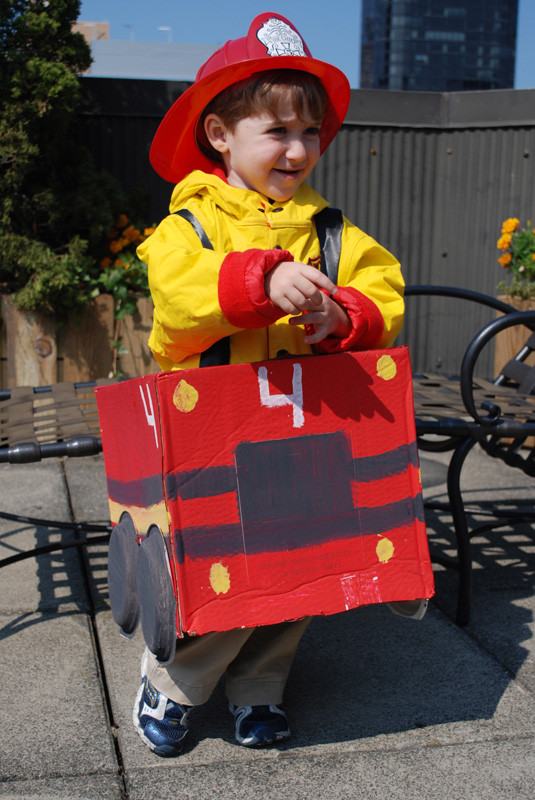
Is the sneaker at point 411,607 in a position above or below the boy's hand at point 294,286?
below

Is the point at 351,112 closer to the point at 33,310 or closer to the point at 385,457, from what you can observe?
the point at 33,310

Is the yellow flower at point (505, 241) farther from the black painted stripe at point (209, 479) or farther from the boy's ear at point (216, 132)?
the black painted stripe at point (209, 479)

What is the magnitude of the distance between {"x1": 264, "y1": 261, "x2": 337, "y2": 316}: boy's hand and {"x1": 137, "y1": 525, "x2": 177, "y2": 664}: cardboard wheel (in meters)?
0.52

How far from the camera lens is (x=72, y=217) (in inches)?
191

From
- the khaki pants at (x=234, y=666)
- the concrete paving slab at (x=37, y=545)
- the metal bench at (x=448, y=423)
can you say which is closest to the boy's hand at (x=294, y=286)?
the khaki pants at (x=234, y=666)

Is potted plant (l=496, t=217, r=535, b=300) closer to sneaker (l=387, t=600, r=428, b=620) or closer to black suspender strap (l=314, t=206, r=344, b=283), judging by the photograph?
black suspender strap (l=314, t=206, r=344, b=283)

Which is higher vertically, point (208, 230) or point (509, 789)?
point (208, 230)

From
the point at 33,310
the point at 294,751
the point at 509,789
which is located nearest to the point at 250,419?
the point at 294,751

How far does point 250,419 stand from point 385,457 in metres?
0.30

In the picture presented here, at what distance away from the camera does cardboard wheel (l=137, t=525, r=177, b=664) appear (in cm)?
165

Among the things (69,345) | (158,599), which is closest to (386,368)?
(158,599)

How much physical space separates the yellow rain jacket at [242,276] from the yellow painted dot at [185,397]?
0.44 ft

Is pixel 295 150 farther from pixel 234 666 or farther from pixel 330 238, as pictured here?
pixel 234 666

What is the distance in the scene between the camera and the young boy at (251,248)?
1699 mm
